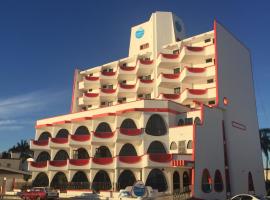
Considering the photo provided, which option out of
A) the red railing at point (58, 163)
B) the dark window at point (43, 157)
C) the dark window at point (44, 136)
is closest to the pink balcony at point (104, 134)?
the red railing at point (58, 163)

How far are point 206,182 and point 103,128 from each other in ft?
58.0

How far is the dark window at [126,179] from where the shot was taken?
4772 cm

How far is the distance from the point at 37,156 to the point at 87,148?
1101cm

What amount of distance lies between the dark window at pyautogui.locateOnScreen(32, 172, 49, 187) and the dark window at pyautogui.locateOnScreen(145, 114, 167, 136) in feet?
65.3

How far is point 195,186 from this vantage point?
41.4 metres

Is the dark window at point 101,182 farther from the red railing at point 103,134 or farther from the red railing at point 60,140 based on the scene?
the red railing at point 60,140

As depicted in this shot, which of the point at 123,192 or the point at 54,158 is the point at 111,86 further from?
the point at 123,192

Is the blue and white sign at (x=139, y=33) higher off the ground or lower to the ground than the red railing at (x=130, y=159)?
higher

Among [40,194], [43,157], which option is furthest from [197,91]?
[43,157]

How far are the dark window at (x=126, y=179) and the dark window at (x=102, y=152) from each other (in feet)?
15.5

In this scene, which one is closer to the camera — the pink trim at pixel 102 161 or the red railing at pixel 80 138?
the pink trim at pixel 102 161

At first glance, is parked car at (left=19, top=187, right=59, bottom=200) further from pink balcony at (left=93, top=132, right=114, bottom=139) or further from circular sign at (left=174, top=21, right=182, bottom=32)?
circular sign at (left=174, top=21, right=182, bottom=32)

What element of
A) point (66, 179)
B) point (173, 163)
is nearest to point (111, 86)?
point (66, 179)

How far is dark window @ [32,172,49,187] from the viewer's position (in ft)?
185
